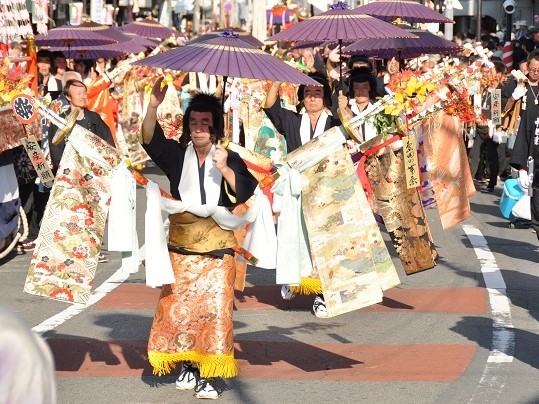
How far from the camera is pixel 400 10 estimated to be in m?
13.2

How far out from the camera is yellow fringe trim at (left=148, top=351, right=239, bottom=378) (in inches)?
275

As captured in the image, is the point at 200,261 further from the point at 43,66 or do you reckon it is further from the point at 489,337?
the point at 43,66

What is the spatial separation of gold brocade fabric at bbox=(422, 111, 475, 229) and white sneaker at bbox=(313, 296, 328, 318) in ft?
4.62

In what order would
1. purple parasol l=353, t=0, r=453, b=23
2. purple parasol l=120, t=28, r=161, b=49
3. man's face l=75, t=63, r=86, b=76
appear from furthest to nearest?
purple parasol l=120, t=28, r=161, b=49 → man's face l=75, t=63, r=86, b=76 → purple parasol l=353, t=0, r=453, b=23

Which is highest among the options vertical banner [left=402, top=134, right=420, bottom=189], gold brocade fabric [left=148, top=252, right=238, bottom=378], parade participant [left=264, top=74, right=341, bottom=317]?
parade participant [left=264, top=74, right=341, bottom=317]

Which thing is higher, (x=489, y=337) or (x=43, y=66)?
(x=43, y=66)

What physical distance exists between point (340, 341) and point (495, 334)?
108 cm

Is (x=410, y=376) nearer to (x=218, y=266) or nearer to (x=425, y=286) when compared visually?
(x=218, y=266)

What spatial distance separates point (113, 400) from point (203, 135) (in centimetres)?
156

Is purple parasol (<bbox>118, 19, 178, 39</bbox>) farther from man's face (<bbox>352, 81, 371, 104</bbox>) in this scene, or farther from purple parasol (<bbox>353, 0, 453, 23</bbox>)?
man's face (<bbox>352, 81, 371, 104</bbox>)

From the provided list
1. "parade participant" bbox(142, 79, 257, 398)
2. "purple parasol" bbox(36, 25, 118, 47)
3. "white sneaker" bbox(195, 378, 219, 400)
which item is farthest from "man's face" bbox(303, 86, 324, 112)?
"purple parasol" bbox(36, 25, 118, 47)

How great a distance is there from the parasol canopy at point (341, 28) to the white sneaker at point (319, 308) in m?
2.50

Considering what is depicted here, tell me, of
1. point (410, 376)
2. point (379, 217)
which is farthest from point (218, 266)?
point (379, 217)

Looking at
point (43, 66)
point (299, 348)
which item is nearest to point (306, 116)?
point (299, 348)
